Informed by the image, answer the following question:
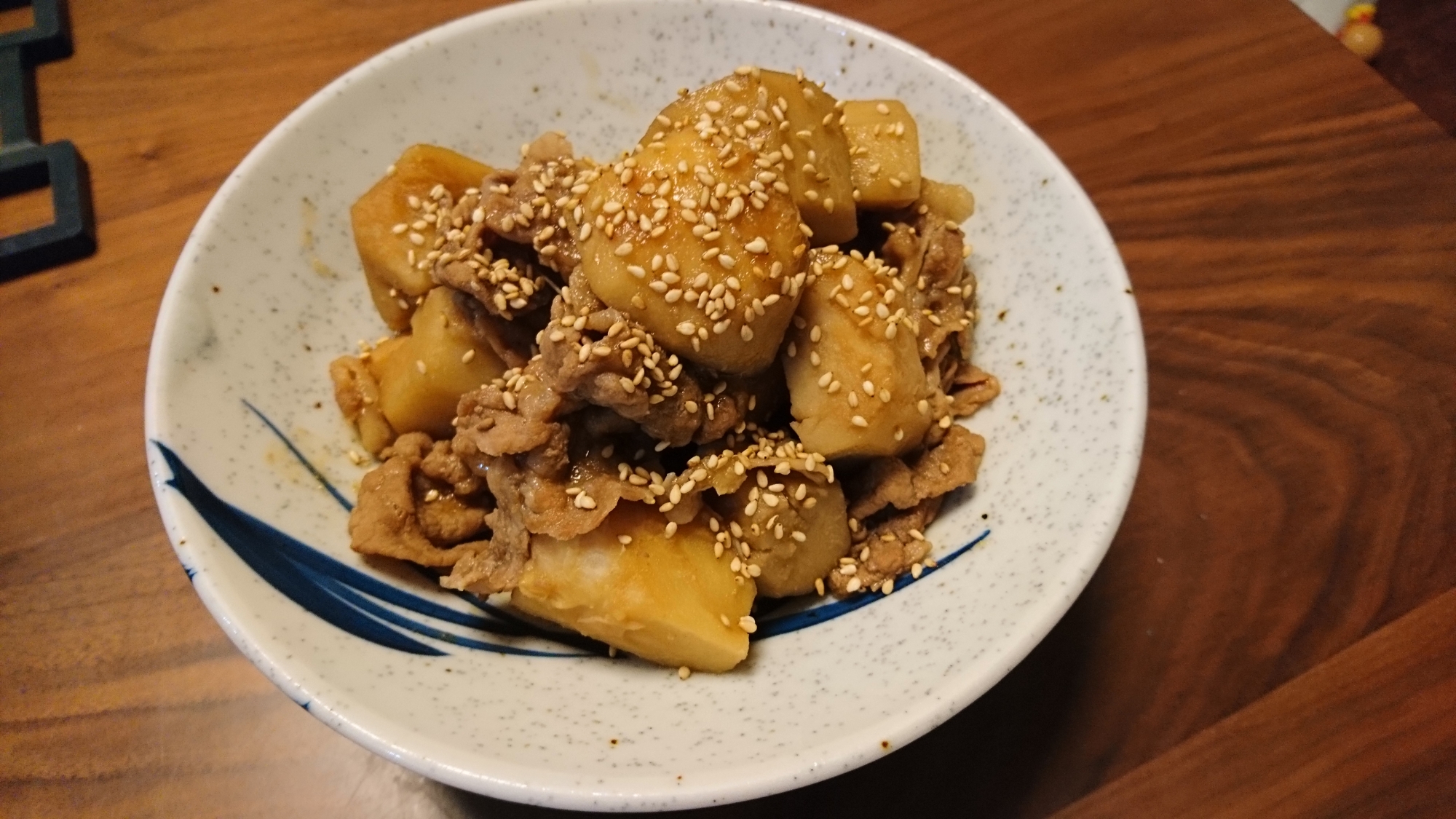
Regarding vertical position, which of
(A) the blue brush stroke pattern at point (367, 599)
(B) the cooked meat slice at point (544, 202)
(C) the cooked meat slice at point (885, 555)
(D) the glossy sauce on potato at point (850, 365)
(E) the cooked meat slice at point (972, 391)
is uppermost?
(B) the cooked meat slice at point (544, 202)

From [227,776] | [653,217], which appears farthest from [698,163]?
[227,776]

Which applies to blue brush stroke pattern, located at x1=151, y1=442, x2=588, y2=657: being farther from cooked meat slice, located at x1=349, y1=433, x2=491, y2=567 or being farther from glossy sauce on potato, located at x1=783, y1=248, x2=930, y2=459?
glossy sauce on potato, located at x1=783, y1=248, x2=930, y2=459

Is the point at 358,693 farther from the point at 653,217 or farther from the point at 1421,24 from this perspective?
the point at 1421,24

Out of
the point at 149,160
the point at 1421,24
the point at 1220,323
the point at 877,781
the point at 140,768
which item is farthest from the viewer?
Result: the point at 1421,24

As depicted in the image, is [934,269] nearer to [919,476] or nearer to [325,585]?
[919,476]

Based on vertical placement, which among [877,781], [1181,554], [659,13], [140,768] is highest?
[659,13]

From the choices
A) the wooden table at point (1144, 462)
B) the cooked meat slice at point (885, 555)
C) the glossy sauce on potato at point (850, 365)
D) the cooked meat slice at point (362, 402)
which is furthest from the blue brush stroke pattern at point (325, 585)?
the glossy sauce on potato at point (850, 365)

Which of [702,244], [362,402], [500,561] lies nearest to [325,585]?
[500,561]

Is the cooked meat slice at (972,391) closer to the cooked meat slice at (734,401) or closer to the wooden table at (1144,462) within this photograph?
the cooked meat slice at (734,401)
